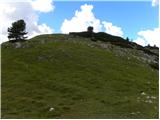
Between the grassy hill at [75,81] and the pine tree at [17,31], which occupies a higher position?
the pine tree at [17,31]

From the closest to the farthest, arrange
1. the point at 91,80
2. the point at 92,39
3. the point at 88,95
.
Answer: the point at 88,95, the point at 91,80, the point at 92,39

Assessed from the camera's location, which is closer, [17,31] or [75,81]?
[75,81]

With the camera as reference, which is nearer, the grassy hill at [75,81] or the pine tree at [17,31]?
the grassy hill at [75,81]

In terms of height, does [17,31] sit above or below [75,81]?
above

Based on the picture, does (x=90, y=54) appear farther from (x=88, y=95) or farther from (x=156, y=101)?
(x=156, y=101)

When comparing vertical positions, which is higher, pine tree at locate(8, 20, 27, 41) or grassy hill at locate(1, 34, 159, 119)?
pine tree at locate(8, 20, 27, 41)

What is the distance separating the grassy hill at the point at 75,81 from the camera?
4588 centimetres

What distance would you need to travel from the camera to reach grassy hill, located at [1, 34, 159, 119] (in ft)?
151

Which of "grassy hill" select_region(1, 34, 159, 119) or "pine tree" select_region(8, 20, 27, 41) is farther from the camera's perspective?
"pine tree" select_region(8, 20, 27, 41)

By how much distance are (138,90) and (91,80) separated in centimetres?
877

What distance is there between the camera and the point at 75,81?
62.9 metres

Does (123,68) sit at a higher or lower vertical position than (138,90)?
higher

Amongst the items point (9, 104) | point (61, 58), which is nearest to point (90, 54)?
point (61, 58)

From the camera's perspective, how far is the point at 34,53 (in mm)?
82438
